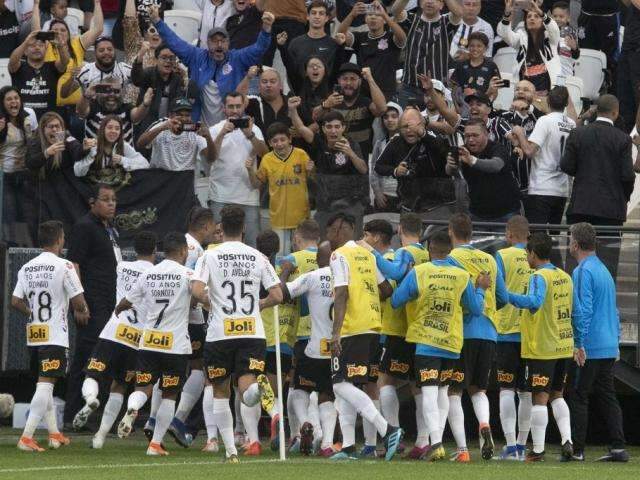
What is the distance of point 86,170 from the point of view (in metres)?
17.6

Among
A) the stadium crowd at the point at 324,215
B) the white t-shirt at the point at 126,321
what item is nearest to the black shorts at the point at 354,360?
the stadium crowd at the point at 324,215

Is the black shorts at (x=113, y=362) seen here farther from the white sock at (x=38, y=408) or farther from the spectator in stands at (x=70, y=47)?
the spectator in stands at (x=70, y=47)

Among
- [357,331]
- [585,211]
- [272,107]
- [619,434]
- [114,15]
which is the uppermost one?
[114,15]

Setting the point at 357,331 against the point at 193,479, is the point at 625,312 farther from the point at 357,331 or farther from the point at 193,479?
the point at 193,479

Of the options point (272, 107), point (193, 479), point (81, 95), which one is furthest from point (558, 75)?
point (193, 479)

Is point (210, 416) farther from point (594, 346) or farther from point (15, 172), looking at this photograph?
point (15, 172)

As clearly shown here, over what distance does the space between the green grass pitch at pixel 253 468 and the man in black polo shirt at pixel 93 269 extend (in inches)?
66.3

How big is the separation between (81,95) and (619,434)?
8.29 m

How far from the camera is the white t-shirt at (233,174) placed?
59.2ft

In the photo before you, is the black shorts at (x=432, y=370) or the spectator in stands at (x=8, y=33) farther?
the spectator in stands at (x=8, y=33)

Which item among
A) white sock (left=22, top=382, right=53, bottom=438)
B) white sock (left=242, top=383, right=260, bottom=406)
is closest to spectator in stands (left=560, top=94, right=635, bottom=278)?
white sock (left=242, top=383, right=260, bottom=406)

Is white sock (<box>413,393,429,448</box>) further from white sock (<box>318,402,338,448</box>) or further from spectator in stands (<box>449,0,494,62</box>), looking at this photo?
spectator in stands (<box>449,0,494,62</box>)

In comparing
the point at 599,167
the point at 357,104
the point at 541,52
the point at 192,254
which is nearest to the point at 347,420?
the point at 192,254

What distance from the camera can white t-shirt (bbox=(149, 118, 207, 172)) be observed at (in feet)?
59.7
